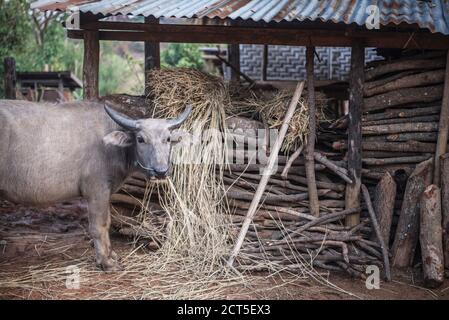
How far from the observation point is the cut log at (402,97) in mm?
5984

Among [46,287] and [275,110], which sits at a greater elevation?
[275,110]

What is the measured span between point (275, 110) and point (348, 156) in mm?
1001

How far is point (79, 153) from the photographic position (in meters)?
5.53

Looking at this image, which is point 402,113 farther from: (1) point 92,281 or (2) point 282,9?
(1) point 92,281

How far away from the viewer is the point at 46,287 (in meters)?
5.28

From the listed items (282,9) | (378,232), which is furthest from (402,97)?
(282,9)

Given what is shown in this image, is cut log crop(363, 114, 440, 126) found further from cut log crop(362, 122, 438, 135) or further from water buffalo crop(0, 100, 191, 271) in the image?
water buffalo crop(0, 100, 191, 271)

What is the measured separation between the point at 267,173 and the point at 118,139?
1.71 meters

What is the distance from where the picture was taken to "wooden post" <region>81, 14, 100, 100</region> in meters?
6.43

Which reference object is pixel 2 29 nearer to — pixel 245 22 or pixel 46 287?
pixel 245 22

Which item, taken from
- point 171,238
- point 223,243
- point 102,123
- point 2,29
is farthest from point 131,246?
point 2,29

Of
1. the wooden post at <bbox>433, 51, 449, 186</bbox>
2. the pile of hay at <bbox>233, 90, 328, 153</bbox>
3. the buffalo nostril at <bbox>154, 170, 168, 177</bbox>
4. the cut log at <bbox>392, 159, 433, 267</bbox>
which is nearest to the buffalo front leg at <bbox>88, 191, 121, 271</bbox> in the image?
the buffalo nostril at <bbox>154, 170, 168, 177</bbox>

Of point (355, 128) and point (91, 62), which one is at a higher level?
point (91, 62)

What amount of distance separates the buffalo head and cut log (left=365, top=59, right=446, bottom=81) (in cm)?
231
